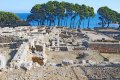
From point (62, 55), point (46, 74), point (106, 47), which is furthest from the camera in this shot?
point (106, 47)

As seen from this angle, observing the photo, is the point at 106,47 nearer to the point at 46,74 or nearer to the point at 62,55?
the point at 62,55

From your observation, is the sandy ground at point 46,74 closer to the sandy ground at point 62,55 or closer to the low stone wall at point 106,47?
the sandy ground at point 62,55

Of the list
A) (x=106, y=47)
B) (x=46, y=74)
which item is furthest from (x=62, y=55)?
(x=46, y=74)

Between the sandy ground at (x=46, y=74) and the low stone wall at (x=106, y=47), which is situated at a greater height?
the sandy ground at (x=46, y=74)

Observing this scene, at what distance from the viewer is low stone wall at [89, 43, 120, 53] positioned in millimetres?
35625

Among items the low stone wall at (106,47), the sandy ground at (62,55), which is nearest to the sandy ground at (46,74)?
the sandy ground at (62,55)

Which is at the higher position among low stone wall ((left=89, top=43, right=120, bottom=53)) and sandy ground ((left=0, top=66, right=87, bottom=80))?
sandy ground ((left=0, top=66, right=87, bottom=80))

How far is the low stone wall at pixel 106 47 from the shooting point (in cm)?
3562

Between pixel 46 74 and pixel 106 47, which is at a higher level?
pixel 46 74

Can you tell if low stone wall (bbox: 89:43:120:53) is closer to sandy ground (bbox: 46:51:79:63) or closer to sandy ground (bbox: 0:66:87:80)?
sandy ground (bbox: 46:51:79:63)

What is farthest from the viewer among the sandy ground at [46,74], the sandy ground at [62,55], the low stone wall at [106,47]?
the low stone wall at [106,47]

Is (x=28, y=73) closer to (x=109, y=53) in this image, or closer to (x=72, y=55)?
(x=72, y=55)

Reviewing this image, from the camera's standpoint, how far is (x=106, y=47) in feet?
118

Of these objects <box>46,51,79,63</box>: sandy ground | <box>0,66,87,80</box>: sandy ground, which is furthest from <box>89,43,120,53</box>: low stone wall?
<box>0,66,87,80</box>: sandy ground
